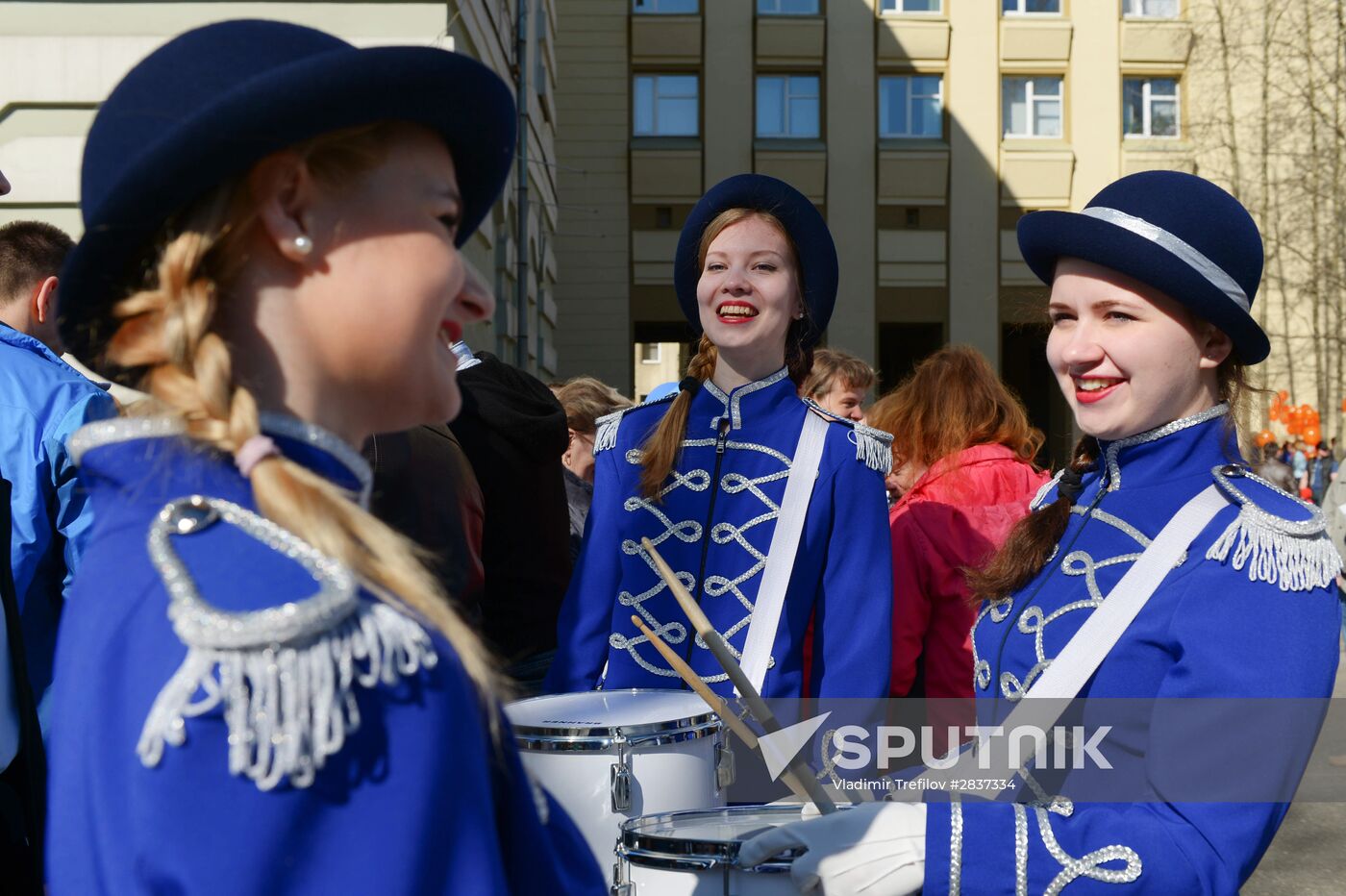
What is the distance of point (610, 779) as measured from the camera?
7.75 feet

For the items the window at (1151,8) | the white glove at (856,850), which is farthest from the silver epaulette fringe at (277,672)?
the window at (1151,8)

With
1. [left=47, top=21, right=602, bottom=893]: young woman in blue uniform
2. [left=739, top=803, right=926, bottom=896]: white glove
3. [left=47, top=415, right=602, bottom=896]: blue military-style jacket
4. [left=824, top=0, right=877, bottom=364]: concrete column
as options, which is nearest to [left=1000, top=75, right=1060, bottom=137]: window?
[left=824, top=0, right=877, bottom=364]: concrete column

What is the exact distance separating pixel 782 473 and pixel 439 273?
2.12 metres

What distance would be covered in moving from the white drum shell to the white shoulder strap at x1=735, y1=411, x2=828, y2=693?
597mm

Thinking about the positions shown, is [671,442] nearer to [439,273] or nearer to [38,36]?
[439,273]

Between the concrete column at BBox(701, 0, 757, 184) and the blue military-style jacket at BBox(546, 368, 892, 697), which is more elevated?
the concrete column at BBox(701, 0, 757, 184)

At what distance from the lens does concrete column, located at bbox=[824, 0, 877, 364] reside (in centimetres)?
2403

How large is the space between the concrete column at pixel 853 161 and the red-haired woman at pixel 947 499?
19383 mm

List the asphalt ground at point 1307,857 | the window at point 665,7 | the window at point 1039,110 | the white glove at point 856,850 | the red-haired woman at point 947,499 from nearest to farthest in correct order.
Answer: the white glove at point 856,850, the red-haired woman at point 947,499, the asphalt ground at point 1307,857, the window at point 665,7, the window at point 1039,110

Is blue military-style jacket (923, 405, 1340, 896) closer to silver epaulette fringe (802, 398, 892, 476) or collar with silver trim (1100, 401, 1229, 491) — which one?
collar with silver trim (1100, 401, 1229, 491)

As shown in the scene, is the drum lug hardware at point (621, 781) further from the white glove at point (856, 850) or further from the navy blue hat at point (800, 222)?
the navy blue hat at point (800, 222)

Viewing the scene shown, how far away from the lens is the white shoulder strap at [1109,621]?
77.7 inches

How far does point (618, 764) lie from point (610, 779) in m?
0.03

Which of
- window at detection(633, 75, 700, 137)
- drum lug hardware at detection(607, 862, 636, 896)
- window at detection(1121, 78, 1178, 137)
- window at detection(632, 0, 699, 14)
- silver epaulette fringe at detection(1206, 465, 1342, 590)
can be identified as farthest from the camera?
window at detection(1121, 78, 1178, 137)
